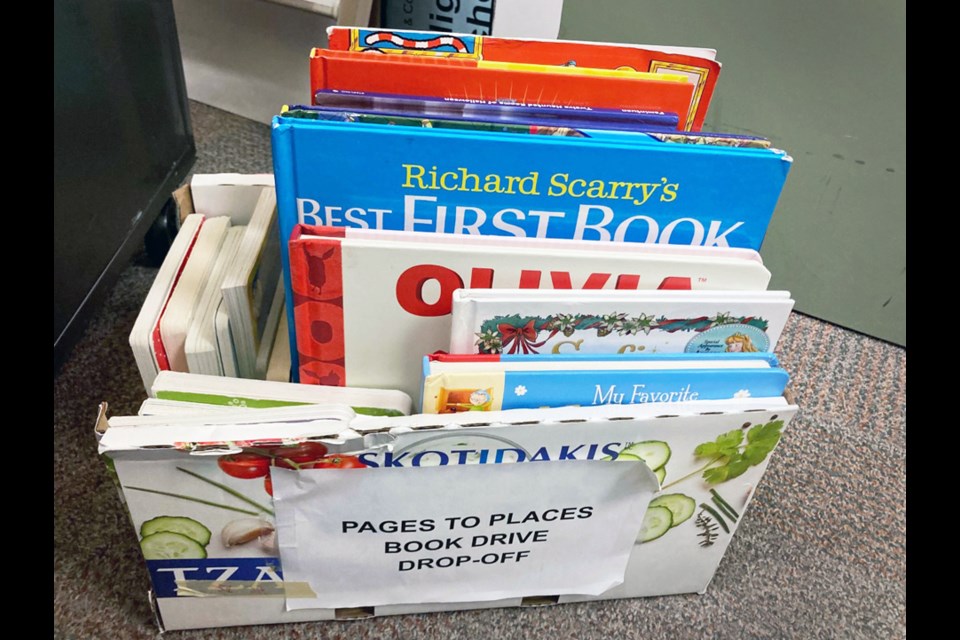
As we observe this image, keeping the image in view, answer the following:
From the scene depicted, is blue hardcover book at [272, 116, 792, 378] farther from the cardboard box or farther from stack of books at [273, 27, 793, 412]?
the cardboard box

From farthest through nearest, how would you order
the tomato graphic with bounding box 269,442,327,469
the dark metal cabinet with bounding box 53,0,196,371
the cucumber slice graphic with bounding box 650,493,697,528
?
the dark metal cabinet with bounding box 53,0,196,371
the cucumber slice graphic with bounding box 650,493,697,528
the tomato graphic with bounding box 269,442,327,469

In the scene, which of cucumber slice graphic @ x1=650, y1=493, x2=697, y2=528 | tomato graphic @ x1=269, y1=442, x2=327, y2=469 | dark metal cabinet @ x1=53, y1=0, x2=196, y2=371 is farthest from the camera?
dark metal cabinet @ x1=53, y1=0, x2=196, y2=371

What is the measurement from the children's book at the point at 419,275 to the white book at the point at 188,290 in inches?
5.1

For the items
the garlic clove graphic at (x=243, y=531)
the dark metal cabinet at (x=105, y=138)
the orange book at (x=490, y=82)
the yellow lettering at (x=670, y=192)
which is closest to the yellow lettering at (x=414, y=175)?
the orange book at (x=490, y=82)

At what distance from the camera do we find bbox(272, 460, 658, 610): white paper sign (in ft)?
2.01

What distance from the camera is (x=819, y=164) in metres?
1.04

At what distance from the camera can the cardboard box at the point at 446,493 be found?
0.56m

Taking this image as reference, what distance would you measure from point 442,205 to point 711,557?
1.57 feet

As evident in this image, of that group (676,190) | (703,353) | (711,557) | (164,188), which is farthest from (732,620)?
(164,188)

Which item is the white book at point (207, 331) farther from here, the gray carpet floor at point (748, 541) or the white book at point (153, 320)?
the gray carpet floor at point (748, 541)

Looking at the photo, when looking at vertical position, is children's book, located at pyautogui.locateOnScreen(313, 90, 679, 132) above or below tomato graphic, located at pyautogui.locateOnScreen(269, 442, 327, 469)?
above

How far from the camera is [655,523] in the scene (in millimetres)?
695

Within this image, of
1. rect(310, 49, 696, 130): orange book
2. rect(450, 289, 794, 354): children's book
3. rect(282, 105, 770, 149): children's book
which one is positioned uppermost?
rect(310, 49, 696, 130): orange book

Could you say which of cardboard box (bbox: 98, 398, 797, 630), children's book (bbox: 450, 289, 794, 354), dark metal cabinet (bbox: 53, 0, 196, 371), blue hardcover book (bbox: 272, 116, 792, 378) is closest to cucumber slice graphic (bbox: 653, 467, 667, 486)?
cardboard box (bbox: 98, 398, 797, 630)
